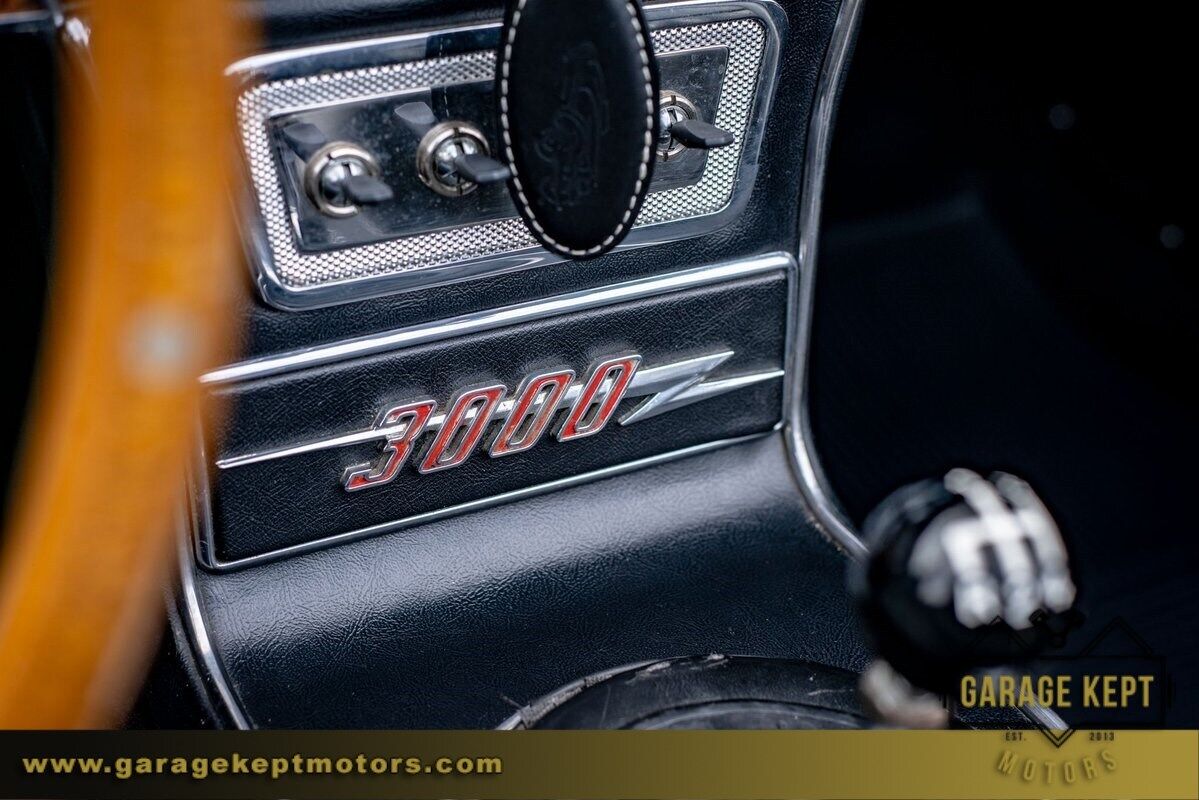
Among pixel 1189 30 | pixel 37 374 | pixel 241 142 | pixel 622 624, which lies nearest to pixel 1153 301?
pixel 1189 30

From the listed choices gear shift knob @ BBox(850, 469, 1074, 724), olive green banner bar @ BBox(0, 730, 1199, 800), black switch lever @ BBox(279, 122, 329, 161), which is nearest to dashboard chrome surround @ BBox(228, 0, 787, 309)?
black switch lever @ BBox(279, 122, 329, 161)

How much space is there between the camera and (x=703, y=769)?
0.80m

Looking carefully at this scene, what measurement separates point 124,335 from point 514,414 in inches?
26.7

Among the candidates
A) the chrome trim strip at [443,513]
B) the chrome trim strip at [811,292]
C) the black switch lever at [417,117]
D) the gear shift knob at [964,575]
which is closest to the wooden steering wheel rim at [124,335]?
the gear shift knob at [964,575]

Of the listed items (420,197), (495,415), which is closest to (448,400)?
(495,415)

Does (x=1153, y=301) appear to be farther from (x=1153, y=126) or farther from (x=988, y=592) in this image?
(x=988, y=592)

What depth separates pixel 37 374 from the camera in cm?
76

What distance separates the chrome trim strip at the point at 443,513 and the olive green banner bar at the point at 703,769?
0.16 meters

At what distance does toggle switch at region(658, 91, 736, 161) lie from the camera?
938 millimetres

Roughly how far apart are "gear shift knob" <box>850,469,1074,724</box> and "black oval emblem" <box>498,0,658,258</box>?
0.87ft

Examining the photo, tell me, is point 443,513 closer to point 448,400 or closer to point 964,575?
point 448,400

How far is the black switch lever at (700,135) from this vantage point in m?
0.94

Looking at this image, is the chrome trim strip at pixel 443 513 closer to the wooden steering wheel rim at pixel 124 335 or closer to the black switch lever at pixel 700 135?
the black switch lever at pixel 700 135

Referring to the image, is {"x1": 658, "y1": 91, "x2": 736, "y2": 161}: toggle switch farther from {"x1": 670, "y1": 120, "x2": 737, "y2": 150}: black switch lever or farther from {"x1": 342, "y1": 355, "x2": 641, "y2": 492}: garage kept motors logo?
{"x1": 342, "y1": 355, "x2": 641, "y2": 492}: garage kept motors logo
